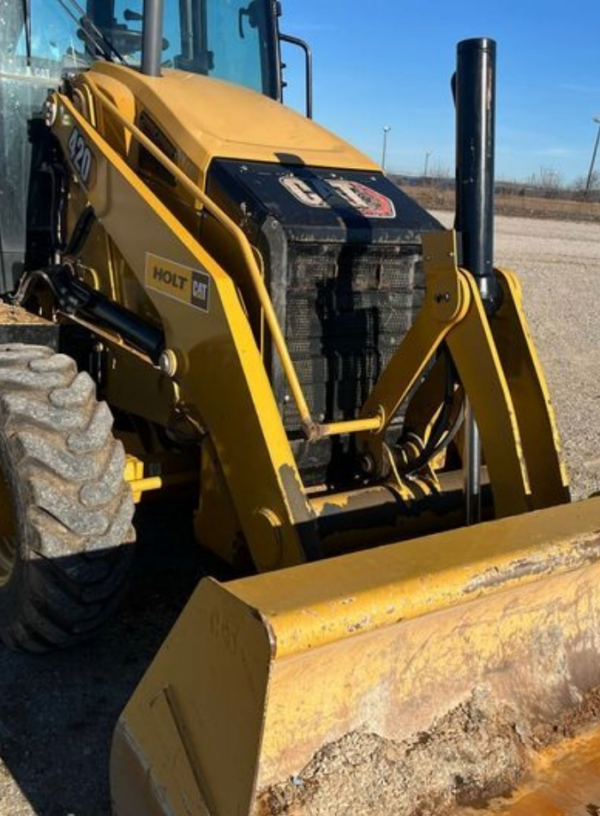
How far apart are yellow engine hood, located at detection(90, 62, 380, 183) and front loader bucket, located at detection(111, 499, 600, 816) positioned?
1.85 metres

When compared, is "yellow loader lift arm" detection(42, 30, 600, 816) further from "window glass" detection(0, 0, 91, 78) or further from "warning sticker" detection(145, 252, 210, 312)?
"window glass" detection(0, 0, 91, 78)

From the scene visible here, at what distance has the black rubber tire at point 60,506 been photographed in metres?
A: 3.19

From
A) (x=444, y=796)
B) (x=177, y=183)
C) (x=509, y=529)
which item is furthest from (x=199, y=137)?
(x=444, y=796)

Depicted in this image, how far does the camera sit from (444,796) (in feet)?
8.48

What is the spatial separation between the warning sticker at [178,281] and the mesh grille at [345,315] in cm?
41

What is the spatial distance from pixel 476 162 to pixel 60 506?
6.02ft

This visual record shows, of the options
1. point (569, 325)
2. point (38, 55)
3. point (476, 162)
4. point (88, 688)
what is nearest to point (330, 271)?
point (476, 162)

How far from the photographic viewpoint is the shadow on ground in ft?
9.73

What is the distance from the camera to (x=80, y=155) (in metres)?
3.94

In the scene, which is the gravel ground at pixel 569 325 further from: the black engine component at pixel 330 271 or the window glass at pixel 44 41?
the window glass at pixel 44 41

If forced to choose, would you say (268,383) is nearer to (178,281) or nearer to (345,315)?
(178,281)

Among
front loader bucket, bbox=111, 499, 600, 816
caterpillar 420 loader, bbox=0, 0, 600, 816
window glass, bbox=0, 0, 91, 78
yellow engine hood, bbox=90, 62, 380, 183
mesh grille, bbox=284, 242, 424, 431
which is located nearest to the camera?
front loader bucket, bbox=111, 499, 600, 816

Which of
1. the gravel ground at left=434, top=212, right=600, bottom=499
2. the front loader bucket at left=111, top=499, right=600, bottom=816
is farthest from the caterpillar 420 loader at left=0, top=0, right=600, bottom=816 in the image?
the gravel ground at left=434, top=212, right=600, bottom=499

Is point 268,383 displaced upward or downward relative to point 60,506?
upward
